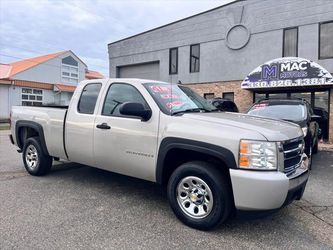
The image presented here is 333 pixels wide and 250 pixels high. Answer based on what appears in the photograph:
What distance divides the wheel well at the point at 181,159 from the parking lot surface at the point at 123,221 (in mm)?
592

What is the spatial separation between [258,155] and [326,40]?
42.3ft

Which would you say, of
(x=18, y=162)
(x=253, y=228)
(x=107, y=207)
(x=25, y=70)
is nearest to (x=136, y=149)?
(x=107, y=207)

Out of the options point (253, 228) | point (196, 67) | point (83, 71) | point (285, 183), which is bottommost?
point (253, 228)

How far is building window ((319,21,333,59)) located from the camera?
45.0ft

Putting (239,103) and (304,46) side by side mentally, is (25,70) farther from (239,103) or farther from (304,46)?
(304,46)

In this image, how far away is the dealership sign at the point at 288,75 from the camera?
12.7 m

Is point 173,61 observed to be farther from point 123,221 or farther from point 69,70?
point 69,70

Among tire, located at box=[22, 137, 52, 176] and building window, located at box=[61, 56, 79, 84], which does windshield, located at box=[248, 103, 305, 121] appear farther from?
building window, located at box=[61, 56, 79, 84]

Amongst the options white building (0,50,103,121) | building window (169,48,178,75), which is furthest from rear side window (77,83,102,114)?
white building (0,50,103,121)

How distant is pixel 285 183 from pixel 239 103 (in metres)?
13.1

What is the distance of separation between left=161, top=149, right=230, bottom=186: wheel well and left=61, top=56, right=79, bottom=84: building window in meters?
34.1

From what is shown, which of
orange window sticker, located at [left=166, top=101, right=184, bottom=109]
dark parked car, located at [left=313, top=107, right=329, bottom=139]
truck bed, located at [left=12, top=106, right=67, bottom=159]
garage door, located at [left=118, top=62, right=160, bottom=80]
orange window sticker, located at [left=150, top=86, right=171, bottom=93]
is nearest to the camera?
orange window sticker, located at [left=166, top=101, right=184, bottom=109]

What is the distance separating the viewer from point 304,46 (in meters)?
14.2

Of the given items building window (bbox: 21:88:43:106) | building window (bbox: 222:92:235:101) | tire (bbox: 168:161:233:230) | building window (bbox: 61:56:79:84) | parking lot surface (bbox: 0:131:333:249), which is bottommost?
parking lot surface (bbox: 0:131:333:249)
